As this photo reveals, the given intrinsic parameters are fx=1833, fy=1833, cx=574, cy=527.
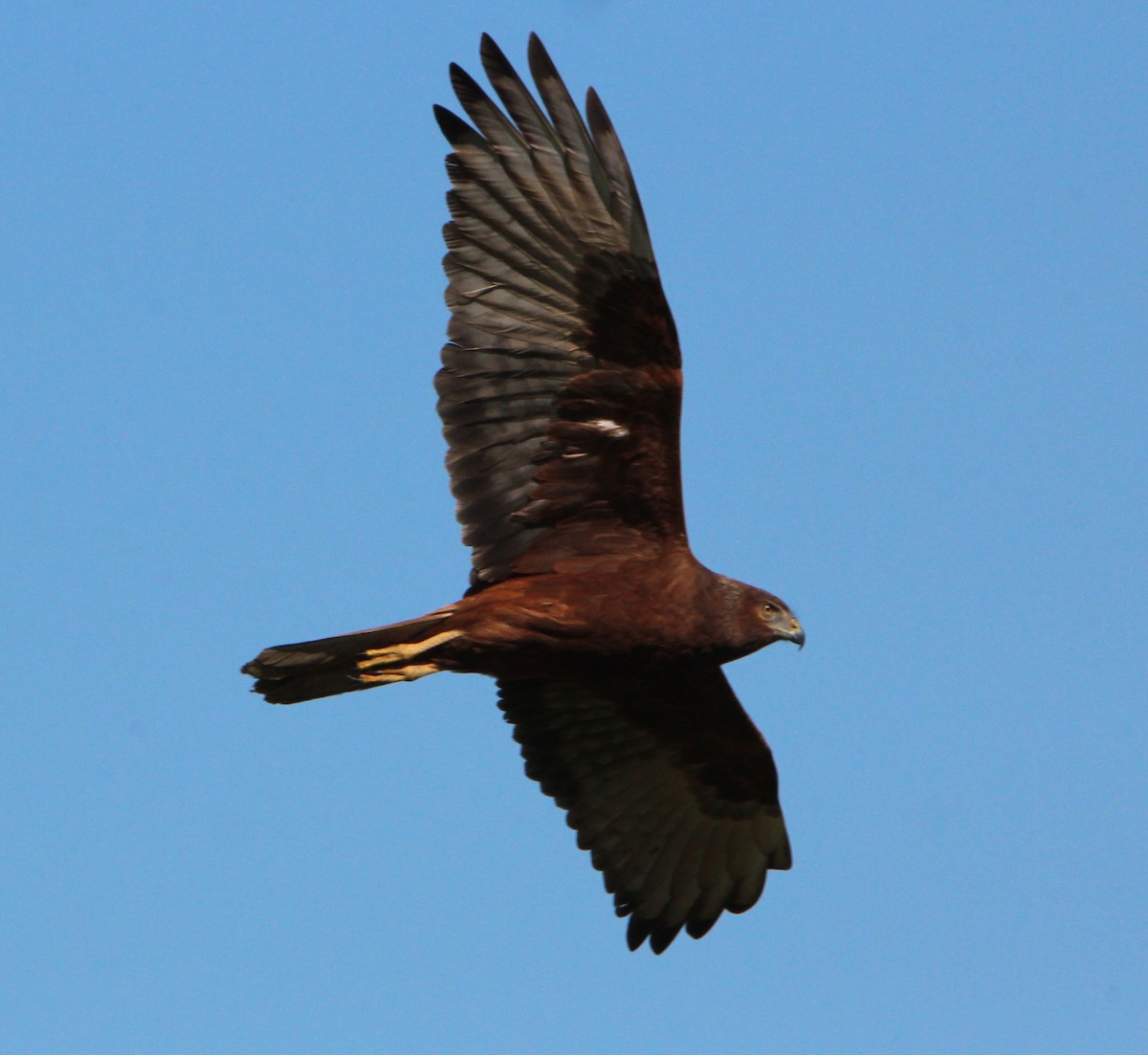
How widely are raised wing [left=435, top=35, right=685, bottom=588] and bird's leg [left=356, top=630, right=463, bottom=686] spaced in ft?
1.87

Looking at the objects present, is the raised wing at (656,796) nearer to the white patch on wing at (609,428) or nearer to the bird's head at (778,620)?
the bird's head at (778,620)

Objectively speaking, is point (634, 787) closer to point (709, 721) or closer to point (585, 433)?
point (709, 721)

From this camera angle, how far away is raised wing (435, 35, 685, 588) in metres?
9.54

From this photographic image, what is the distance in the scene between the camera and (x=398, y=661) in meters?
9.66

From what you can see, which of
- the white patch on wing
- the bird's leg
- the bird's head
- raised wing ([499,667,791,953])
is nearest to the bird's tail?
the bird's leg

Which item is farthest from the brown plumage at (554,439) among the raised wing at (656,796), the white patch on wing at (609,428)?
the raised wing at (656,796)

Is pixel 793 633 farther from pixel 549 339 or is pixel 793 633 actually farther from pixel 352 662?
pixel 352 662

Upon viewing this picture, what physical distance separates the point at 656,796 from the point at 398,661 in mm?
2390

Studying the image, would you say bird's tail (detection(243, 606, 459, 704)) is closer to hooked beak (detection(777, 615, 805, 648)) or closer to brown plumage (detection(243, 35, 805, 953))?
brown plumage (detection(243, 35, 805, 953))

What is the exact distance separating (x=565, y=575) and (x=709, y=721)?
1.62 metres

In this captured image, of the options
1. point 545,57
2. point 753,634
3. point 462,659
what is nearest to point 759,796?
point 753,634

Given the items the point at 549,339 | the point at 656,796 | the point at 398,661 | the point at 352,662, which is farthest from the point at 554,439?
the point at 656,796

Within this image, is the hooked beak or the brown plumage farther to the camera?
the hooked beak

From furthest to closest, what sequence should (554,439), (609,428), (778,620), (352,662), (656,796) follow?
(656,796) < (778,620) < (554,439) < (609,428) < (352,662)
